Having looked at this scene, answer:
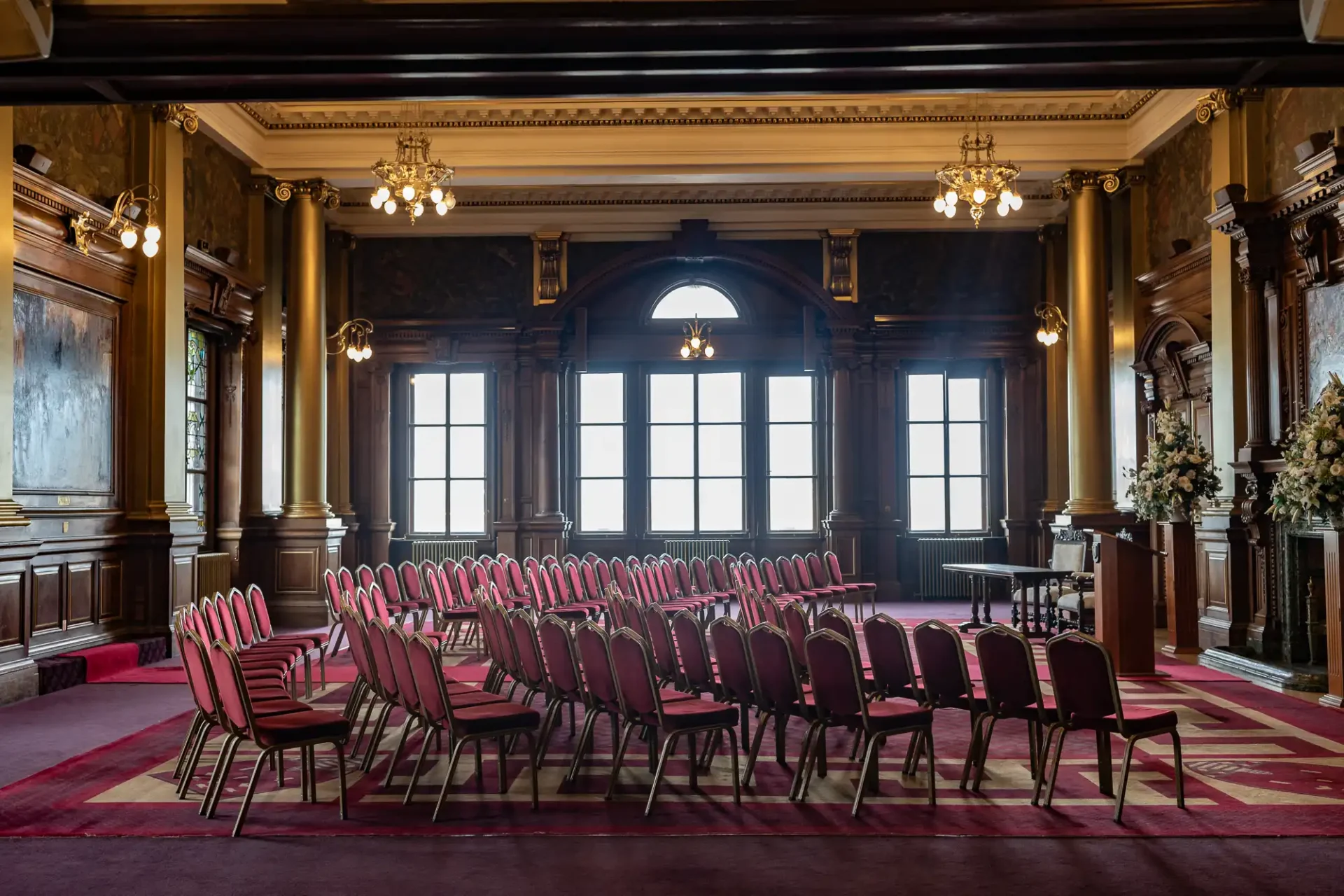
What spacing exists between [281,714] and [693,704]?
1843 mm

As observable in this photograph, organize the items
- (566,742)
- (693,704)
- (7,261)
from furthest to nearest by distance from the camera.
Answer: (7,261) → (566,742) → (693,704)

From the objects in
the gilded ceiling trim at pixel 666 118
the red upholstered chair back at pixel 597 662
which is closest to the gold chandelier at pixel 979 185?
the gilded ceiling trim at pixel 666 118

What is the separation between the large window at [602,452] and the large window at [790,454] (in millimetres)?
1981

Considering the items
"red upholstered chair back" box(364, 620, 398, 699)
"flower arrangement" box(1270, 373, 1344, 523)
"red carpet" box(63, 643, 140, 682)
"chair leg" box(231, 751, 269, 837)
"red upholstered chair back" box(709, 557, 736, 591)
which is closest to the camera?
"chair leg" box(231, 751, 269, 837)

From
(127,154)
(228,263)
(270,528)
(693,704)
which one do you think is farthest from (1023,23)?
(270,528)

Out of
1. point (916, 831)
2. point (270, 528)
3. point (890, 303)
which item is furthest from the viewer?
point (890, 303)

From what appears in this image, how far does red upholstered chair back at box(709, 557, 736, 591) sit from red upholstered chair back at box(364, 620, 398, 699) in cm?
660

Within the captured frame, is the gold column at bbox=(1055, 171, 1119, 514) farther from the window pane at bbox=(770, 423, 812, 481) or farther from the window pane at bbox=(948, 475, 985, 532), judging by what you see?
the window pane at bbox=(770, 423, 812, 481)

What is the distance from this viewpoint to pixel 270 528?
43.9 ft

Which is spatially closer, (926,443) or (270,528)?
(270,528)

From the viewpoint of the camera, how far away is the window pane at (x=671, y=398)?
16.5m

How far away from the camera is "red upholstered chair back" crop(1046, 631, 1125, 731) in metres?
5.25

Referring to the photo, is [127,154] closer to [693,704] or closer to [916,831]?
[693,704]

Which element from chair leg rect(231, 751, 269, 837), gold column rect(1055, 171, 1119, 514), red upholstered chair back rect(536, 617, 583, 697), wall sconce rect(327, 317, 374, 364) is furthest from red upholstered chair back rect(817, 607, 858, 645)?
wall sconce rect(327, 317, 374, 364)
